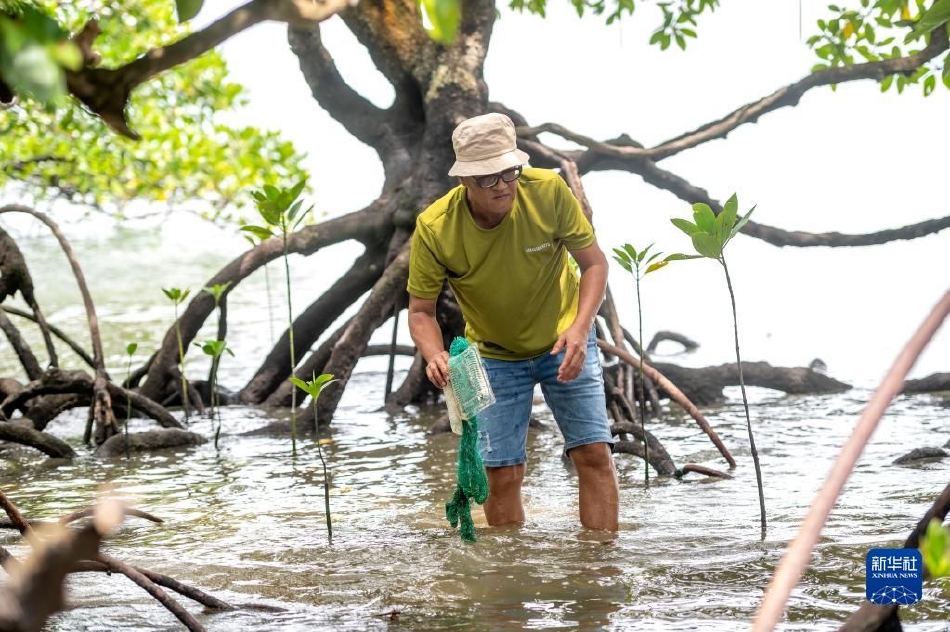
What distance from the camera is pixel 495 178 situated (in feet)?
13.4

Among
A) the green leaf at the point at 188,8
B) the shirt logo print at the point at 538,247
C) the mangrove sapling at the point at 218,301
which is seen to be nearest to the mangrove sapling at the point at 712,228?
the shirt logo print at the point at 538,247

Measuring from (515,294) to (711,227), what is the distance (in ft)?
2.46

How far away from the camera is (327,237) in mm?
8531

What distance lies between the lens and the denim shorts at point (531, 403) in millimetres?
4445

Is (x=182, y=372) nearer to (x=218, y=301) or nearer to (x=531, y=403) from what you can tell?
(x=218, y=301)

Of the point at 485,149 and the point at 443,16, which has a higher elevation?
the point at 485,149

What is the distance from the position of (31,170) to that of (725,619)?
31.4 ft

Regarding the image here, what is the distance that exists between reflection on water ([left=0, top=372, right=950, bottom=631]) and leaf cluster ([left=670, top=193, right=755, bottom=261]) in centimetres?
108

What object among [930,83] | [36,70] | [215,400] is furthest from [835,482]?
[215,400]

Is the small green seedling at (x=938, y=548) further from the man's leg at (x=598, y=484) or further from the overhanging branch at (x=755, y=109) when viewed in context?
the overhanging branch at (x=755, y=109)

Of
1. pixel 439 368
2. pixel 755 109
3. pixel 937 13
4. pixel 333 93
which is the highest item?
pixel 333 93

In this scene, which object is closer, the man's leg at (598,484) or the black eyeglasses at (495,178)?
the black eyeglasses at (495,178)

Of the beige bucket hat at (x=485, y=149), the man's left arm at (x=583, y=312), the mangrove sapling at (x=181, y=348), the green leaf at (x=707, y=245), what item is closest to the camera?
the beige bucket hat at (x=485, y=149)

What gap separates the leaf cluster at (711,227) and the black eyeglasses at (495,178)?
24.8 inches
